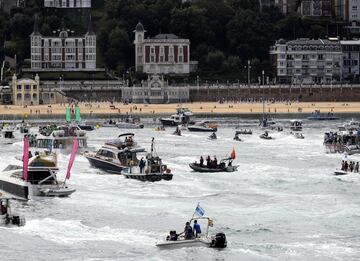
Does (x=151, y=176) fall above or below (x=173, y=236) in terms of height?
above

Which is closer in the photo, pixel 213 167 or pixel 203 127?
pixel 213 167

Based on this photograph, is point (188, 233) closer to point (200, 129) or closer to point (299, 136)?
A: point (299, 136)

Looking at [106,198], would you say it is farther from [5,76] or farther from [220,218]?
[5,76]

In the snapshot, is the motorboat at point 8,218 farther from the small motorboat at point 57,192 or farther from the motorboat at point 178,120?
the motorboat at point 178,120

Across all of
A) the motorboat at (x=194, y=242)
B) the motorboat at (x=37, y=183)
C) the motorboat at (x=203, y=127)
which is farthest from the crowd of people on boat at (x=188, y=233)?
the motorboat at (x=203, y=127)

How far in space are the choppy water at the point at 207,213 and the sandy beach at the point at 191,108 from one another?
8317 cm

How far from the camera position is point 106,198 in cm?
6606

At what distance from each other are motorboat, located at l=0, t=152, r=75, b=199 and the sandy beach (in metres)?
95.6

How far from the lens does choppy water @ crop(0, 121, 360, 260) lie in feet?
171

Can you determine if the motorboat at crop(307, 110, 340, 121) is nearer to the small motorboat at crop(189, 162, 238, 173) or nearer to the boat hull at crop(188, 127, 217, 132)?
the boat hull at crop(188, 127, 217, 132)

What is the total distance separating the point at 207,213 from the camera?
198 feet

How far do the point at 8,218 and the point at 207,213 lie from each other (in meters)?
9.69

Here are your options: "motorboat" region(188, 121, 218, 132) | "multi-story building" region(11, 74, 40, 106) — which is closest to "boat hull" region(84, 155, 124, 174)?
"motorboat" region(188, 121, 218, 132)

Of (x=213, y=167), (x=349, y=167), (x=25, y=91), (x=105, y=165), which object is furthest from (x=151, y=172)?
(x=25, y=91)
